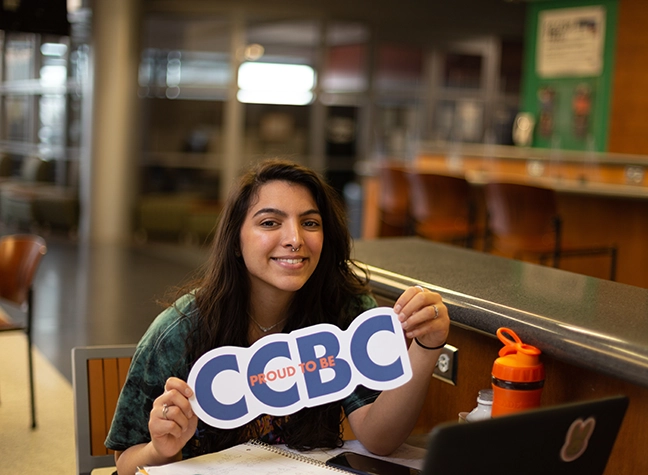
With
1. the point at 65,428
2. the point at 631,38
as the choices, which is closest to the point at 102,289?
the point at 65,428

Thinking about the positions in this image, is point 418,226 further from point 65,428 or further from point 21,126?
point 21,126

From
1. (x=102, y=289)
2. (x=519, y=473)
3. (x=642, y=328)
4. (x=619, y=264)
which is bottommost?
(x=102, y=289)

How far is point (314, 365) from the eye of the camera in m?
1.54

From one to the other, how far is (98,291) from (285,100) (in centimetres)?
438

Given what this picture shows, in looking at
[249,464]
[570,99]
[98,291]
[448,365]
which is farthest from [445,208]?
[249,464]

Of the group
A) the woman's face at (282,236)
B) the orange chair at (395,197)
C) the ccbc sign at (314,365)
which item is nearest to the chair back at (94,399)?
the woman's face at (282,236)

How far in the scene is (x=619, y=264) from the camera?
5.86m

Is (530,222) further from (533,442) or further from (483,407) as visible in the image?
(533,442)

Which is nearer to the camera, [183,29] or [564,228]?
[564,228]

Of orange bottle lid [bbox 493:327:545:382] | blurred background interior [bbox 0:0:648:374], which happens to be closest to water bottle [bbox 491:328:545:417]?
orange bottle lid [bbox 493:327:545:382]

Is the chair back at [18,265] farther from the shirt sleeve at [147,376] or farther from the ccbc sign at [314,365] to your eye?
the ccbc sign at [314,365]

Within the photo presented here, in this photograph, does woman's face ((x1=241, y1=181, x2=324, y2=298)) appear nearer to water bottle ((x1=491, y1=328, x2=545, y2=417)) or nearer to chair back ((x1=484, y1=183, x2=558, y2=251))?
water bottle ((x1=491, y1=328, x2=545, y2=417))

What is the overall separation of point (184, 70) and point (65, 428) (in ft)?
22.8

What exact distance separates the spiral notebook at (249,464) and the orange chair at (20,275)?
2653 mm
